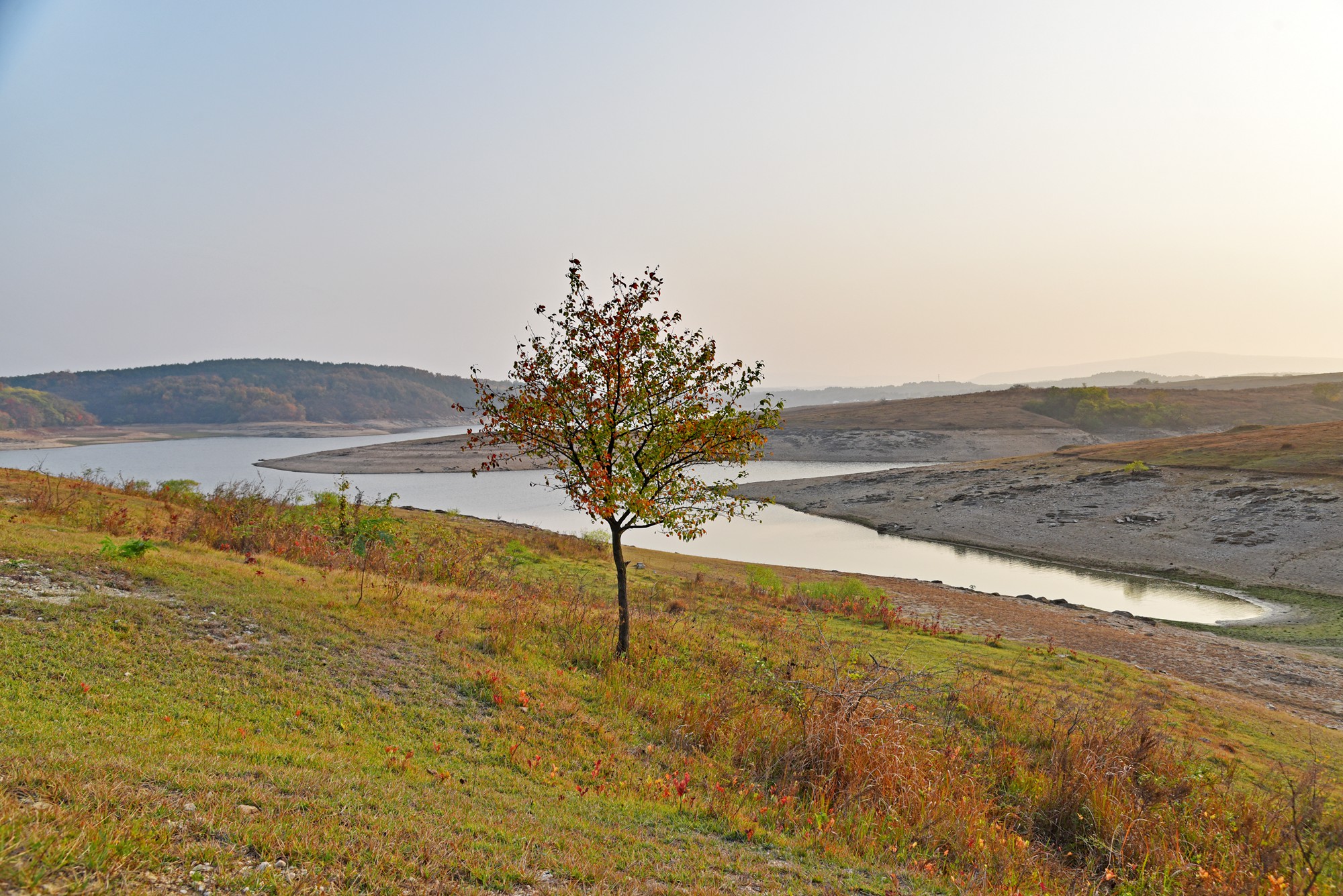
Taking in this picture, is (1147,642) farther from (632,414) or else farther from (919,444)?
(919,444)

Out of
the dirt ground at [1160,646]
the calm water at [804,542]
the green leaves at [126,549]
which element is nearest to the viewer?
the green leaves at [126,549]

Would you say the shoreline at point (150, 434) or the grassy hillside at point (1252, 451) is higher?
the shoreline at point (150, 434)

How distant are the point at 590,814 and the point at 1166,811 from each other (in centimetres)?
719

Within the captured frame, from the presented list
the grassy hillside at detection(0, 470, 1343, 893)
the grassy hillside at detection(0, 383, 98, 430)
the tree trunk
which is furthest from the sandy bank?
the grassy hillside at detection(0, 383, 98, 430)

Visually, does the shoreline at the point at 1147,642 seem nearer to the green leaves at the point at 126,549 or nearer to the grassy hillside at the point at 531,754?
the grassy hillside at the point at 531,754

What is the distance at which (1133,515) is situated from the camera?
131 ft

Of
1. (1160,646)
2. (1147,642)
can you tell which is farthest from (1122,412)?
(1160,646)

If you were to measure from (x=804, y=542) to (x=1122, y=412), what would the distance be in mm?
85241

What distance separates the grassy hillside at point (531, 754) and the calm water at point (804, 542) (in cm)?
484

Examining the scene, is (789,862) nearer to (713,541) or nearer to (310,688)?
(310,688)

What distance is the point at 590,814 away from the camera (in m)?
6.62

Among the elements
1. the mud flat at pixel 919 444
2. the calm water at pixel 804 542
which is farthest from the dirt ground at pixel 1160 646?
the mud flat at pixel 919 444

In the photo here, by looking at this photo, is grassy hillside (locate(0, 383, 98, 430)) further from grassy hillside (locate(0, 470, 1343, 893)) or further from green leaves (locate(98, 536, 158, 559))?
grassy hillside (locate(0, 470, 1343, 893))

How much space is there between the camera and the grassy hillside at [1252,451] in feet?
139
